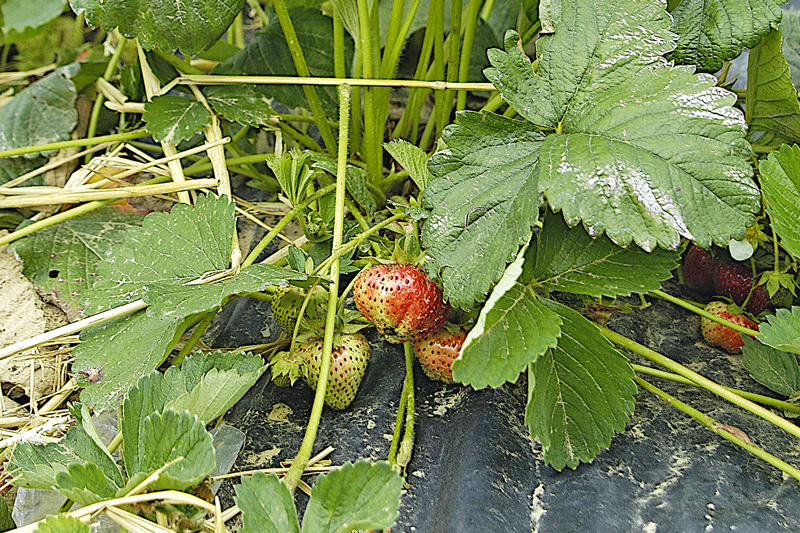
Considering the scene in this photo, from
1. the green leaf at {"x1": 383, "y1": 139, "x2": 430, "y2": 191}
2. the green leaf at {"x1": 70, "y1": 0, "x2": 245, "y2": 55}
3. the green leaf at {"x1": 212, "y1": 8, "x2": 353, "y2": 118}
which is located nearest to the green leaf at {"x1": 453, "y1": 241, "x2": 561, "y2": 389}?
the green leaf at {"x1": 383, "y1": 139, "x2": 430, "y2": 191}

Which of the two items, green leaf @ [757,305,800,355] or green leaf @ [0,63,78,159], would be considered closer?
green leaf @ [757,305,800,355]

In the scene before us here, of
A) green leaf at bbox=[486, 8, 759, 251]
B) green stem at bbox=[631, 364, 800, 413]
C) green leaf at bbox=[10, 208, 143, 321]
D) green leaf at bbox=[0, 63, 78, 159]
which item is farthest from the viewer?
green leaf at bbox=[0, 63, 78, 159]

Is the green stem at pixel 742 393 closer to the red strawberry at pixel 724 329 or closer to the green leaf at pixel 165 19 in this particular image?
the red strawberry at pixel 724 329

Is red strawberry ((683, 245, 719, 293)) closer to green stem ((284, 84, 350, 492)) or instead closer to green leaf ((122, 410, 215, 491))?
green stem ((284, 84, 350, 492))

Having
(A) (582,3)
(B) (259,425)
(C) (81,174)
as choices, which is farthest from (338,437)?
(C) (81,174)

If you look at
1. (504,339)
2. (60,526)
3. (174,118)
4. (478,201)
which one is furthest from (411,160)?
(60,526)
